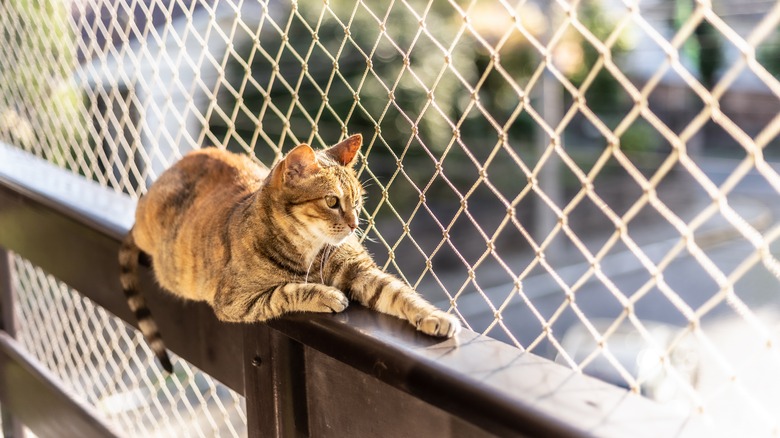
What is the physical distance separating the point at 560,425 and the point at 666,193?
12.8m

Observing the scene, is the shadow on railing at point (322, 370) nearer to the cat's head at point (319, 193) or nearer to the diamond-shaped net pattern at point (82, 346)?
the cat's head at point (319, 193)

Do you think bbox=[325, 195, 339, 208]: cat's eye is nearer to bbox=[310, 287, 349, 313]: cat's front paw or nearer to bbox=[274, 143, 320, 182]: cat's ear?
bbox=[274, 143, 320, 182]: cat's ear

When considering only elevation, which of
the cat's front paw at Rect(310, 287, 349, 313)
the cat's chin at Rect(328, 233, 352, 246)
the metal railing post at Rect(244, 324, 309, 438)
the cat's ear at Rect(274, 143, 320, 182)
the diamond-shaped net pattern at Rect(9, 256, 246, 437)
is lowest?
the diamond-shaped net pattern at Rect(9, 256, 246, 437)

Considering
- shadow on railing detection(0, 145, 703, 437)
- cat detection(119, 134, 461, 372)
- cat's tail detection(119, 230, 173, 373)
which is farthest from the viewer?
cat's tail detection(119, 230, 173, 373)

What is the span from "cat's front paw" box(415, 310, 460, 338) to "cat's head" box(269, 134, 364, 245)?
20.6 inches

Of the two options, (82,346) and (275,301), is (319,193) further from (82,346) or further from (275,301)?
(82,346)

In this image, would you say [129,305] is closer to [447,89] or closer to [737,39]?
[737,39]

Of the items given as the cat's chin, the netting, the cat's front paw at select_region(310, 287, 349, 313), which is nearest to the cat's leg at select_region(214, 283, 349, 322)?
the cat's front paw at select_region(310, 287, 349, 313)

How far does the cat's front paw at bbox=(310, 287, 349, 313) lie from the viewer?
4.19 ft

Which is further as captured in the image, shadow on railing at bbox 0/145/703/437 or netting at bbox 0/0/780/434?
netting at bbox 0/0/780/434

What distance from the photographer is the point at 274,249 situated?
170cm

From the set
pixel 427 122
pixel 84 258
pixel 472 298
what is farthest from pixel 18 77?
pixel 472 298

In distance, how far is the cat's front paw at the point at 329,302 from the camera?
128 cm

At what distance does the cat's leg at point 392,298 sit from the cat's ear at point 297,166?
0.73 feet
